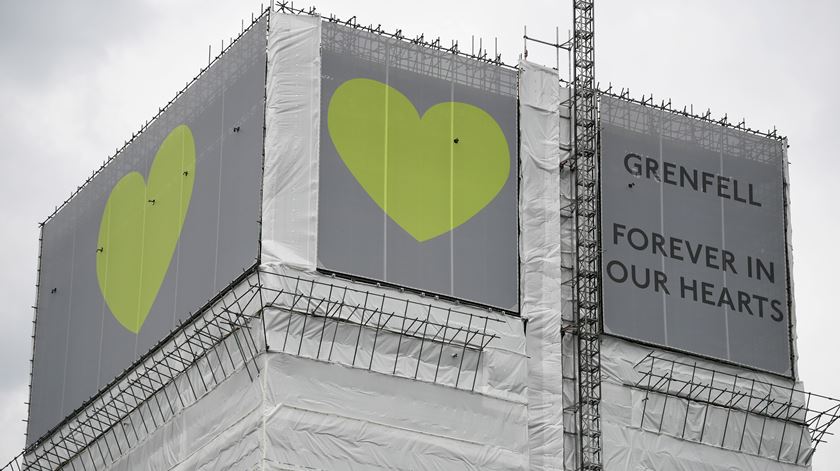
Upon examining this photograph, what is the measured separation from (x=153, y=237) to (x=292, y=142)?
1292cm

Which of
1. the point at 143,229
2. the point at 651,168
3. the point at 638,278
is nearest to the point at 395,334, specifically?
the point at 638,278

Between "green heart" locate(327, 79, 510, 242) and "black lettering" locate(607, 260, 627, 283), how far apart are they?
736cm

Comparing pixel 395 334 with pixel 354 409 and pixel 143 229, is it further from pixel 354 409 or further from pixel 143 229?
pixel 143 229

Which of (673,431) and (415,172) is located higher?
(415,172)

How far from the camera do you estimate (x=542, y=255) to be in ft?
312

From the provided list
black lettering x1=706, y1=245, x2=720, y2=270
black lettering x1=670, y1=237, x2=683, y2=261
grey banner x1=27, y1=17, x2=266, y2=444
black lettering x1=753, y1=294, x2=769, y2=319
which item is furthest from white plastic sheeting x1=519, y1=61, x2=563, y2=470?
grey banner x1=27, y1=17, x2=266, y2=444

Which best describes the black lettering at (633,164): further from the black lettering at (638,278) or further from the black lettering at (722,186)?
the black lettering at (638,278)

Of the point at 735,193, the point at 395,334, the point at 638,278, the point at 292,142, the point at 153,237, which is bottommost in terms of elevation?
the point at 395,334

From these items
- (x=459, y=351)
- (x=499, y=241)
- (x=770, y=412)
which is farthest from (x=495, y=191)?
(x=770, y=412)

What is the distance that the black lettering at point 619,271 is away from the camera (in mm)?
97625

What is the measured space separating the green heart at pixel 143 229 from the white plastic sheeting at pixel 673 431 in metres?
22.4

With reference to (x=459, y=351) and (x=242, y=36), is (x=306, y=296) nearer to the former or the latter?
(x=459, y=351)

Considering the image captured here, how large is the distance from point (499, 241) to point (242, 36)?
635 inches

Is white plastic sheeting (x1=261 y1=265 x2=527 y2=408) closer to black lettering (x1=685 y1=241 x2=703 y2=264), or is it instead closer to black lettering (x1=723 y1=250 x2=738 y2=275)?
black lettering (x1=685 y1=241 x2=703 y2=264)
